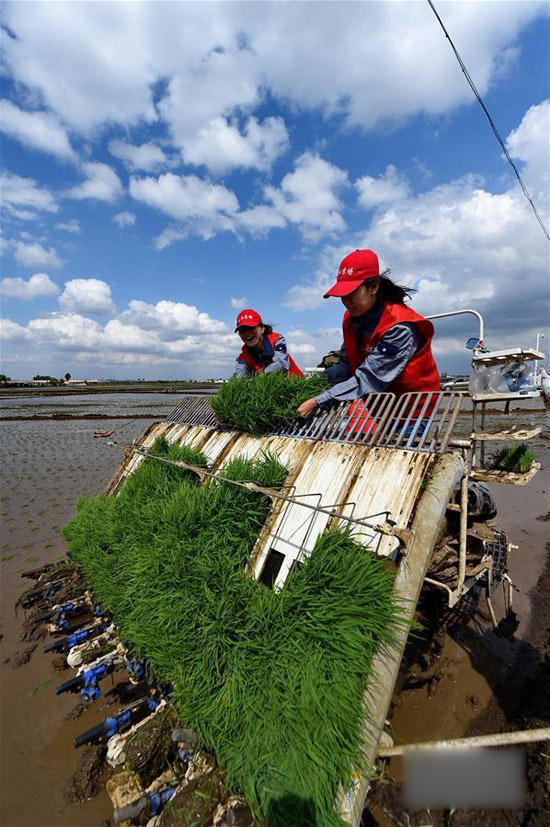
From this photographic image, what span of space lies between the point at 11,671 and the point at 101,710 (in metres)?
1.51

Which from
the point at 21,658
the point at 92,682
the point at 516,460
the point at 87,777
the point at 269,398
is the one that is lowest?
the point at 21,658

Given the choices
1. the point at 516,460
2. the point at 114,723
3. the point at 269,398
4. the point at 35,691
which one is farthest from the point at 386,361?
the point at 35,691

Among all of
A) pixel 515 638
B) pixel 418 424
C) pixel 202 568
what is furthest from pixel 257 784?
pixel 515 638

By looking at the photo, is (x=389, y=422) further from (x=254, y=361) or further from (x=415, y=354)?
(x=254, y=361)

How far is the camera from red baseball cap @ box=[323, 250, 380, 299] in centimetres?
357

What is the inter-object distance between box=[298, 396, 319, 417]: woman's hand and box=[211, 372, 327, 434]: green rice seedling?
200 mm

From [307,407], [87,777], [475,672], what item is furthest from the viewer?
[475,672]

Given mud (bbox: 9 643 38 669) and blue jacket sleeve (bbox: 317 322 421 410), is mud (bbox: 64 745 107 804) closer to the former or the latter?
mud (bbox: 9 643 38 669)

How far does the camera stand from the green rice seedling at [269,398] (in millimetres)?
4406

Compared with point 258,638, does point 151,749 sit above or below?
below

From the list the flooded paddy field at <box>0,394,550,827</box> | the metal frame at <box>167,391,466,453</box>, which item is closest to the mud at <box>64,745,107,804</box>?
the flooded paddy field at <box>0,394,550,827</box>

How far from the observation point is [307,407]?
13.5 ft

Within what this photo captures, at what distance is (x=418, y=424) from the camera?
126 inches

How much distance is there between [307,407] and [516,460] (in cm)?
257
